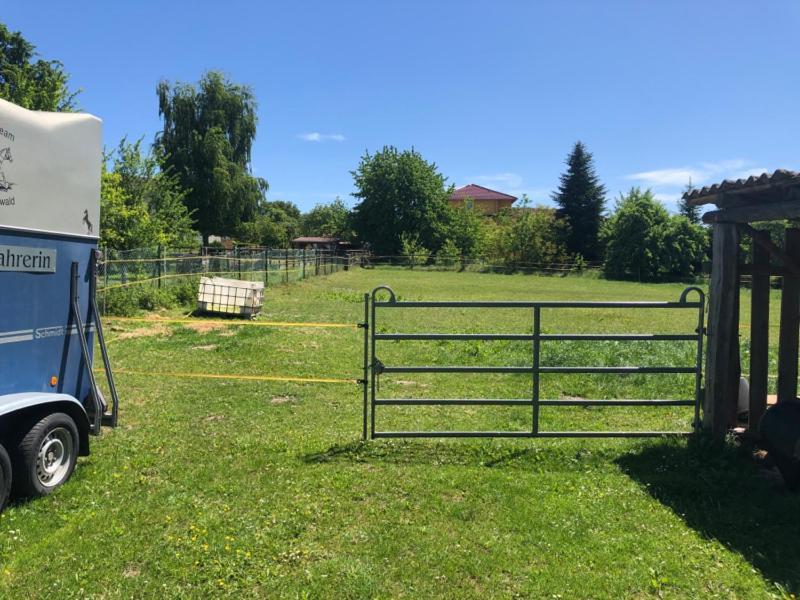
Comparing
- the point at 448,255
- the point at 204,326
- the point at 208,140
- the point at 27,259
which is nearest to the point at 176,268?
the point at 204,326

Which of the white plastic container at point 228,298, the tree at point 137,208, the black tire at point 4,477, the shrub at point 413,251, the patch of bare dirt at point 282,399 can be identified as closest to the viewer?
the black tire at point 4,477

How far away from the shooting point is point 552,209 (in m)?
58.6

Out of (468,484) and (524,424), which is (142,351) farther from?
(468,484)

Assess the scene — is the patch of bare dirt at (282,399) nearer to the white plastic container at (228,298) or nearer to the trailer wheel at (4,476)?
the trailer wheel at (4,476)

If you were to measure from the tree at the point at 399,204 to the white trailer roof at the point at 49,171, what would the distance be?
5784 cm

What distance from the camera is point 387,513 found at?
415cm

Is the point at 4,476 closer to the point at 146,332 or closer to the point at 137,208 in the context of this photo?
the point at 146,332

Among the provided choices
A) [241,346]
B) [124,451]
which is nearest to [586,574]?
[124,451]

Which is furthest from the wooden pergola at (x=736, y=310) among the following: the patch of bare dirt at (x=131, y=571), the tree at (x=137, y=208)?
the tree at (x=137, y=208)

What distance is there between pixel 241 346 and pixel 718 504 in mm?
8634

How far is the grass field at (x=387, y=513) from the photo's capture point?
10.9 ft

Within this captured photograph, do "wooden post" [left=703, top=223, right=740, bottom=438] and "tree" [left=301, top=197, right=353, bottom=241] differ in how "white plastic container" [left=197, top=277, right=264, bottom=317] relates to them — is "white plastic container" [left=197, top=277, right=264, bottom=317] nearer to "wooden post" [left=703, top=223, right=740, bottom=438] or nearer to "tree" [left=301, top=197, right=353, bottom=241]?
"wooden post" [left=703, top=223, right=740, bottom=438]

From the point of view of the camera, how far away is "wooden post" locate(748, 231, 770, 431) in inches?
219

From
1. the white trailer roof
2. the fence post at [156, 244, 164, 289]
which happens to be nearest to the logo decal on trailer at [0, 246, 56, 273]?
the white trailer roof
